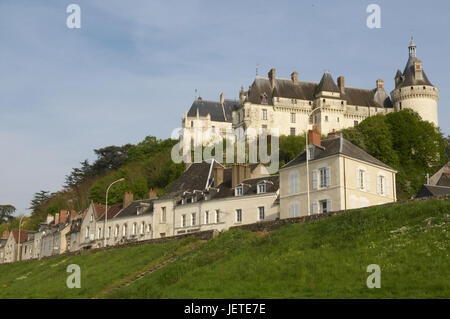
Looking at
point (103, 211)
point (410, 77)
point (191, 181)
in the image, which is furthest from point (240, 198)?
point (410, 77)

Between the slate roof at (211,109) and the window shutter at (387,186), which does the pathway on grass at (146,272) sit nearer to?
the window shutter at (387,186)

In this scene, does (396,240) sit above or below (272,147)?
below

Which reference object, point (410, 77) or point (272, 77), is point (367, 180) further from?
point (410, 77)

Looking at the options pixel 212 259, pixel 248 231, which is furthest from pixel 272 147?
pixel 212 259

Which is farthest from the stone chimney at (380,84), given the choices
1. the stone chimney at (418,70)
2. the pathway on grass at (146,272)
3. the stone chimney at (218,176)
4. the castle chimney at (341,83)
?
the pathway on grass at (146,272)

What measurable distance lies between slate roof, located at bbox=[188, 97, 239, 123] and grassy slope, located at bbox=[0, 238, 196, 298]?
192 feet

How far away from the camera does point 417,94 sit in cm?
10406

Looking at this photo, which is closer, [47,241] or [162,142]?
[47,241]

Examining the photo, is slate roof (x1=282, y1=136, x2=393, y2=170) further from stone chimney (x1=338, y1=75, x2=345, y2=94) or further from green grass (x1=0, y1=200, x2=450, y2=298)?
stone chimney (x1=338, y1=75, x2=345, y2=94)

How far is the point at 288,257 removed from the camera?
1080 inches

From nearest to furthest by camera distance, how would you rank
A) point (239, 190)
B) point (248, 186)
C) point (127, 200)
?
point (248, 186), point (239, 190), point (127, 200)

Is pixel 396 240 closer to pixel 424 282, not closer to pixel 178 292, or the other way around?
pixel 424 282

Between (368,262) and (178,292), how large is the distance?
298 inches

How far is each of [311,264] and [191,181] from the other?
3293cm
